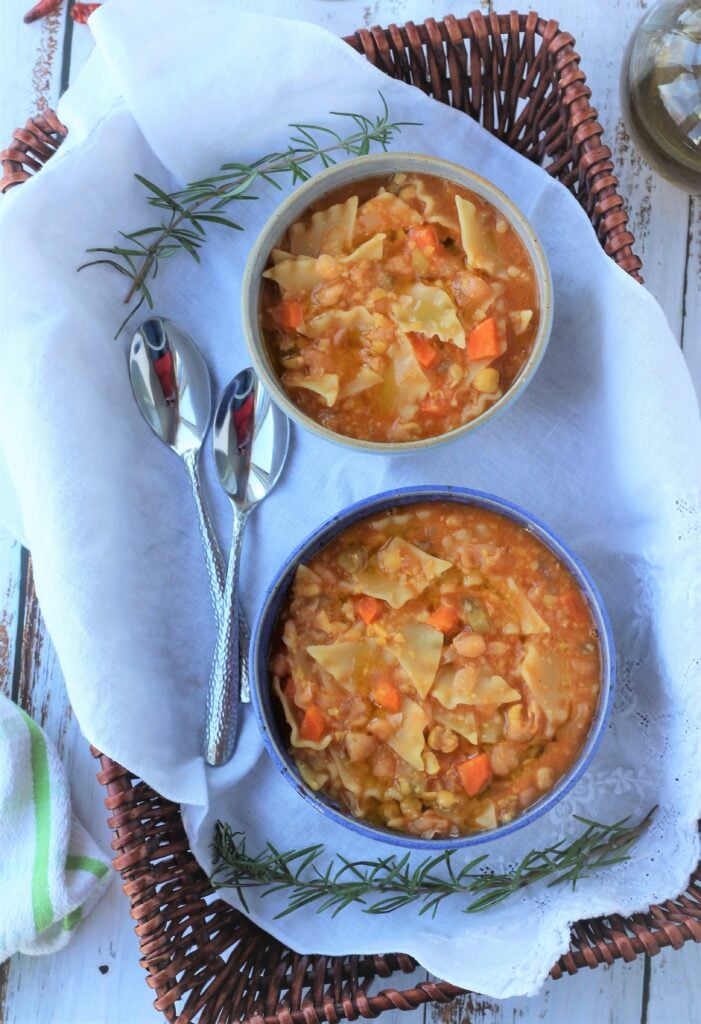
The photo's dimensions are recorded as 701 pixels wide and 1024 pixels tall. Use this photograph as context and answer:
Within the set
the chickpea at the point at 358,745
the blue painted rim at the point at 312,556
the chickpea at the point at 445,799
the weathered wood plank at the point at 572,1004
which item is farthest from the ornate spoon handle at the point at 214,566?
the weathered wood plank at the point at 572,1004

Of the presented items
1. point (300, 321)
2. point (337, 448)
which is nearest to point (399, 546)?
point (337, 448)

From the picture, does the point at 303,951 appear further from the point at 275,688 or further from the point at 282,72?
the point at 282,72

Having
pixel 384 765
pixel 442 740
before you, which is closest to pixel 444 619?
pixel 442 740

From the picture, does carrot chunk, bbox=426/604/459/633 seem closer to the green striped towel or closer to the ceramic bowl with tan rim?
the ceramic bowl with tan rim

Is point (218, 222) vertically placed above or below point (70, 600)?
above

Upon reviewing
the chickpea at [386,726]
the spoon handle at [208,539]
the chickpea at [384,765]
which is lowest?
the chickpea at [384,765]

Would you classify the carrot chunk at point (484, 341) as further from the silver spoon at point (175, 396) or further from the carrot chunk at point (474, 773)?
the carrot chunk at point (474, 773)
